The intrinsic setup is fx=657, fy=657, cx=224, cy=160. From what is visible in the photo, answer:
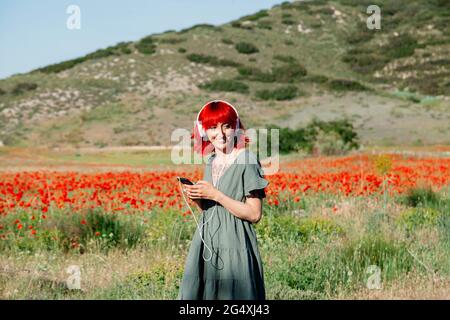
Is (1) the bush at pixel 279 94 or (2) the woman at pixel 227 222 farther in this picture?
(1) the bush at pixel 279 94

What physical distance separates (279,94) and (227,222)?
42.7m

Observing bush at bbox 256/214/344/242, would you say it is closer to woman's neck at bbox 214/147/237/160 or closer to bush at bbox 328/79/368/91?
woman's neck at bbox 214/147/237/160

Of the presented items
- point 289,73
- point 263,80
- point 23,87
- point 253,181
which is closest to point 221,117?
point 253,181

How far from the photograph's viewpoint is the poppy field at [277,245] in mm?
5805

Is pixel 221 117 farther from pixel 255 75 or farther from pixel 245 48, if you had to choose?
pixel 245 48

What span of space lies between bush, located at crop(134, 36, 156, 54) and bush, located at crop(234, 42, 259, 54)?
24.7 feet

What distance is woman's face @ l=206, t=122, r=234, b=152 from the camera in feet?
13.1

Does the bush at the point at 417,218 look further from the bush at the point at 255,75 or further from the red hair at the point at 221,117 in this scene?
the bush at the point at 255,75

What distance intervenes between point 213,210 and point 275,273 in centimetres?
230

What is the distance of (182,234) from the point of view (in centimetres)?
790

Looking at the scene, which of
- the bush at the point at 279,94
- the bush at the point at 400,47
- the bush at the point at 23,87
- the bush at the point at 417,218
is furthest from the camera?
the bush at the point at 400,47

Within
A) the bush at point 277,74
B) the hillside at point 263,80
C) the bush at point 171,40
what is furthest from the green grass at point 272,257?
the bush at point 171,40

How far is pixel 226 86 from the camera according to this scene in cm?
4831

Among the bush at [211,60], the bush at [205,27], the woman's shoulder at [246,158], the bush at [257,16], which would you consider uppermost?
the bush at [257,16]
